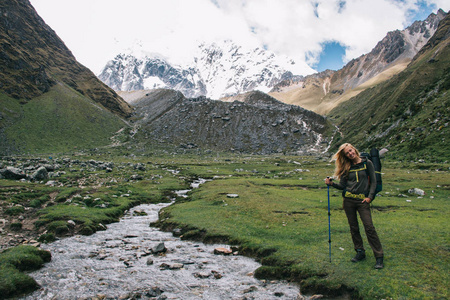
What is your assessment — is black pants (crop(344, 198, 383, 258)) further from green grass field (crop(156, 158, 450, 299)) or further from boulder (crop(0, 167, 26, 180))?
boulder (crop(0, 167, 26, 180))

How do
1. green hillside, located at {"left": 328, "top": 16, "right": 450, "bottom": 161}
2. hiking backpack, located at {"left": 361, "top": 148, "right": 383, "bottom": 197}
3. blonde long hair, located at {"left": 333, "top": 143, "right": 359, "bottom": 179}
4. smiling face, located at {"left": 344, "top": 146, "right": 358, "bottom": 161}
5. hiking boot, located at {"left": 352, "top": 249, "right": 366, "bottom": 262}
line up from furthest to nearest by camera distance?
green hillside, located at {"left": 328, "top": 16, "right": 450, "bottom": 161}
hiking boot, located at {"left": 352, "top": 249, "right": 366, "bottom": 262}
blonde long hair, located at {"left": 333, "top": 143, "right": 359, "bottom": 179}
smiling face, located at {"left": 344, "top": 146, "right": 358, "bottom": 161}
hiking backpack, located at {"left": 361, "top": 148, "right": 383, "bottom": 197}

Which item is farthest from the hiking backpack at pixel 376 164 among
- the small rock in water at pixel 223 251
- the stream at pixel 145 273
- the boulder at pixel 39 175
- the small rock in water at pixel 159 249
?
the boulder at pixel 39 175

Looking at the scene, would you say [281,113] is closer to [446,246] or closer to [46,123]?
[46,123]

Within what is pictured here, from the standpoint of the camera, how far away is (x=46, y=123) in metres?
131

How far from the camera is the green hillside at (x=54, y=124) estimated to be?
11012 cm

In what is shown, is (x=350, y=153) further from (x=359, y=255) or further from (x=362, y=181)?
(x=359, y=255)

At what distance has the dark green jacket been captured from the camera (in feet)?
36.7

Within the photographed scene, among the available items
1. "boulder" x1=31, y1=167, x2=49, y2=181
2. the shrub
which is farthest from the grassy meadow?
"boulder" x1=31, y1=167, x2=49, y2=181

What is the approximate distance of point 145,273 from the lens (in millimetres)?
14258

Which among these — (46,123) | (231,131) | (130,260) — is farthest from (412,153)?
(46,123)

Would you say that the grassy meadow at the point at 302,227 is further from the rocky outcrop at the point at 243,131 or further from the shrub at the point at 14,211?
the rocky outcrop at the point at 243,131

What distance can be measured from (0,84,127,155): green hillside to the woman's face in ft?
407

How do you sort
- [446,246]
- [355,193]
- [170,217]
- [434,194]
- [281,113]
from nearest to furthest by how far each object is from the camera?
1. [355,193]
2. [446,246]
3. [170,217]
4. [434,194]
5. [281,113]

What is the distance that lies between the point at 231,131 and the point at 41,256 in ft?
560
